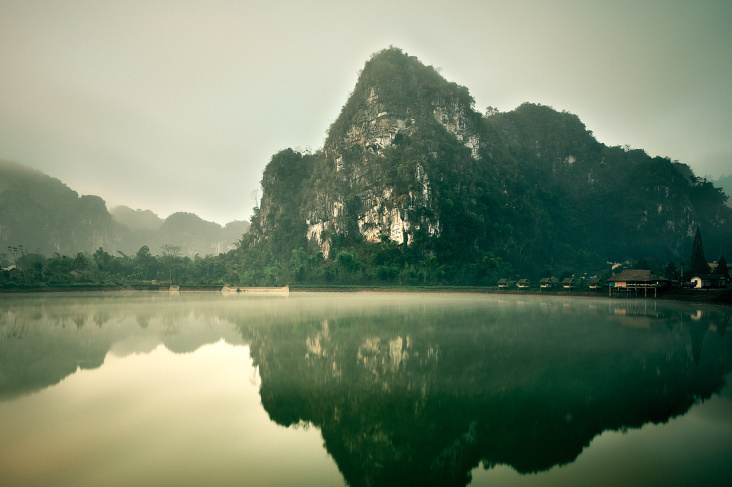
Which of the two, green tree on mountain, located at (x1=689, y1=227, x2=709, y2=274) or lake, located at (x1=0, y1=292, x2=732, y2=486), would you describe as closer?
lake, located at (x1=0, y1=292, x2=732, y2=486)

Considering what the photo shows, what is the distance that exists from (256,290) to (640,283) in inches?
1967

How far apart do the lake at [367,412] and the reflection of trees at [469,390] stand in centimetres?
4

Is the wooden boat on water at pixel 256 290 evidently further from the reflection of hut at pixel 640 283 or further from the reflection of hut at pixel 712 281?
the reflection of hut at pixel 712 281

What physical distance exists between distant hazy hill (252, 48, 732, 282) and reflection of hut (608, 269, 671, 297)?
24.0 metres

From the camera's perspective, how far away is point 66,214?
16488 centimetres

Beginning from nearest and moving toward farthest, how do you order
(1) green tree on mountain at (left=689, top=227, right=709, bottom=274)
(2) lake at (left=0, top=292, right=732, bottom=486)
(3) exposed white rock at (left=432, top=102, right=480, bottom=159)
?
(2) lake at (left=0, top=292, right=732, bottom=486) → (1) green tree on mountain at (left=689, top=227, right=709, bottom=274) → (3) exposed white rock at (left=432, top=102, right=480, bottom=159)

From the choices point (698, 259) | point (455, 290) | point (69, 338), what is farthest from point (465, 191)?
point (69, 338)

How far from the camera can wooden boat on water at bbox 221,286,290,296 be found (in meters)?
57.1

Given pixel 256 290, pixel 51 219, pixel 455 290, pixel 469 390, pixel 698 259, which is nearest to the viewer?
pixel 469 390

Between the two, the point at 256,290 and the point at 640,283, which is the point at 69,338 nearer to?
the point at 640,283

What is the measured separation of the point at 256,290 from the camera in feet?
202

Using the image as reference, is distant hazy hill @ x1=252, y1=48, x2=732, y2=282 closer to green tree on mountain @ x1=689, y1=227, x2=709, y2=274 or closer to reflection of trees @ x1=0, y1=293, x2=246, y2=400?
green tree on mountain @ x1=689, y1=227, x2=709, y2=274

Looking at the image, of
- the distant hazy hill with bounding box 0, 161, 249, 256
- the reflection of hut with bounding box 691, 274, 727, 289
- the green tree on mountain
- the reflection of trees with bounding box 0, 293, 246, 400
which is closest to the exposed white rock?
the green tree on mountain

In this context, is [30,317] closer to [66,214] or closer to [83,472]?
[83,472]
